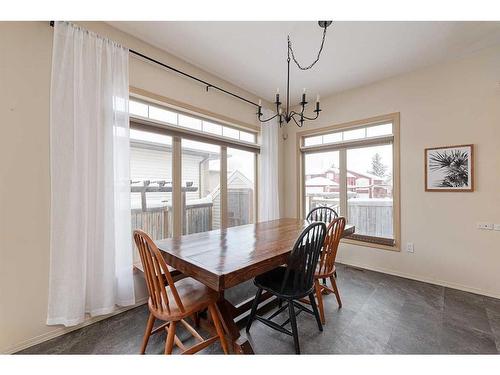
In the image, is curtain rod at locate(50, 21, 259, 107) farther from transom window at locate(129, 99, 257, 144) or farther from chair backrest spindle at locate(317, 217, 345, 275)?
chair backrest spindle at locate(317, 217, 345, 275)

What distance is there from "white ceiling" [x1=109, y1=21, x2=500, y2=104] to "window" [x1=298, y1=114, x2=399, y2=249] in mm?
765

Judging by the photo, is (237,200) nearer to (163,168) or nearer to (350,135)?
(163,168)

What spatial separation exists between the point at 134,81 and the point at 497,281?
4353mm

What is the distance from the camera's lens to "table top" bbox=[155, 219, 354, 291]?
123 centimetres

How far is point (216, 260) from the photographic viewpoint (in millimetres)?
1389

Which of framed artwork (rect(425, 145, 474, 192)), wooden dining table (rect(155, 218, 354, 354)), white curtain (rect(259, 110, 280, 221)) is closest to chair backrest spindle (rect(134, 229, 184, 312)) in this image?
wooden dining table (rect(155, 218, 354, 354))

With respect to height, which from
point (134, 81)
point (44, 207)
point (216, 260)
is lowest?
point (216, 260)

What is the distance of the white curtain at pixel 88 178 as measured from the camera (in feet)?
5.55

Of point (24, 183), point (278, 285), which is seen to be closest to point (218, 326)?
point (278, 285)

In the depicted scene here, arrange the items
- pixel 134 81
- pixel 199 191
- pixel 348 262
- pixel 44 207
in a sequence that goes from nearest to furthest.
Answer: pixel 44 207 < pixel 134 81 < pixel 199 191 < pixel 348 262
